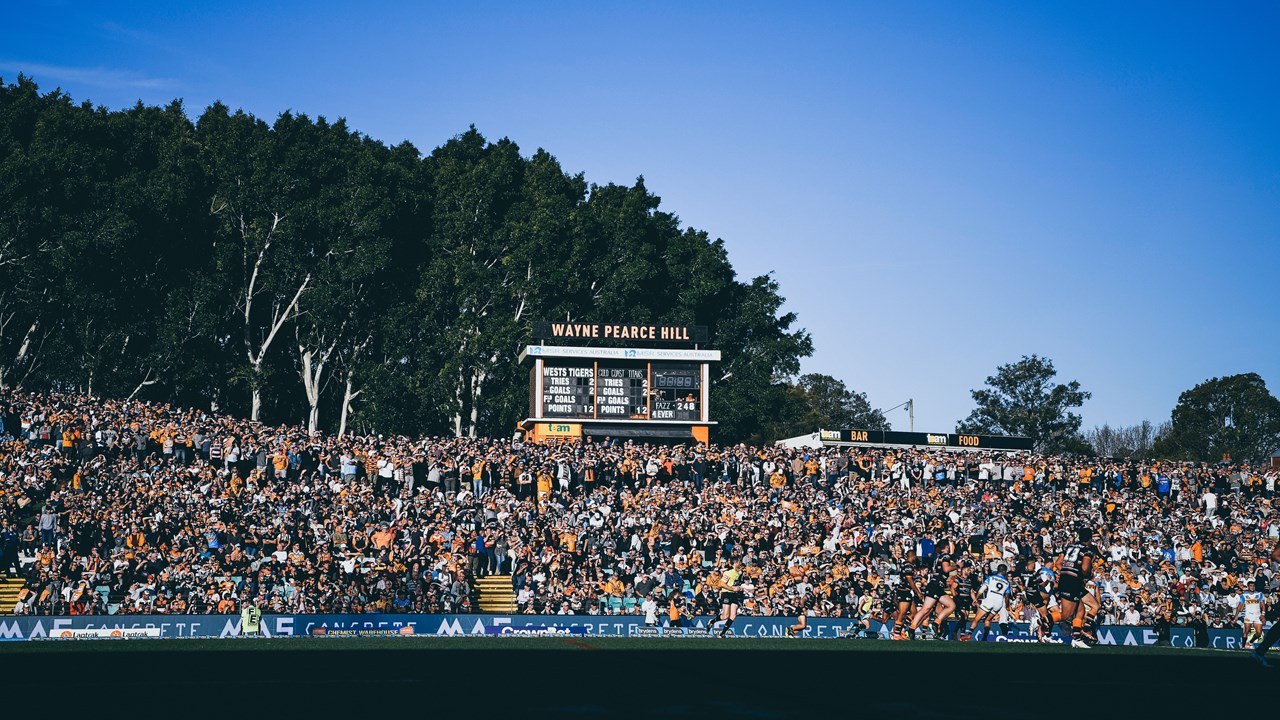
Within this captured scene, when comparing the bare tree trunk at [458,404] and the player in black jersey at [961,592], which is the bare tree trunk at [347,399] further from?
the player in black jersey at [961,592]

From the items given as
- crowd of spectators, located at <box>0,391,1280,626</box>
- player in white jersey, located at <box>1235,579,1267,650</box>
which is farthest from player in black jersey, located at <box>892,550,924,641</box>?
player in white jersey, located at <box>1235,579,1267,650</box>

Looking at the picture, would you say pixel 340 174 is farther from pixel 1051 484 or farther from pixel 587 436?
pixel 1051 484

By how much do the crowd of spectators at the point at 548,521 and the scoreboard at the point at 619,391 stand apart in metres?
2.20

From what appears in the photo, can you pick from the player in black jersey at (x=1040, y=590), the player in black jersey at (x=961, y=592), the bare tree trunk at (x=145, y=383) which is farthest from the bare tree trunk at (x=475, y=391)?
the player in black jersey at (x=961, y=592)

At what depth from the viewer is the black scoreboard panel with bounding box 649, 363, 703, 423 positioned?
49.9 meters

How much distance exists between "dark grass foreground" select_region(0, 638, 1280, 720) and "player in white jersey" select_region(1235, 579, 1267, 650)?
14.3m

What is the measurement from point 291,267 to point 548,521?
102ft

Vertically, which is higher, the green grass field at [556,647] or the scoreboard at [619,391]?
the scoreboard at [619,391]

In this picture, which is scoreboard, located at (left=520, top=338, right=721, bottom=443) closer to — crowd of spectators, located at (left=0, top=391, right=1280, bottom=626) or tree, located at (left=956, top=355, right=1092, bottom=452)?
crowd of spectators, located at (left=0, top=391, right=1280, bottom=626)

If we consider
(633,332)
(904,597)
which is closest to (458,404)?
(633,332)

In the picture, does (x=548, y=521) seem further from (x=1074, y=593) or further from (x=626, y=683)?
(x=626, y=683)

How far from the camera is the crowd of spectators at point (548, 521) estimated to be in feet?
106

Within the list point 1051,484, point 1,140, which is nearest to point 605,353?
point 1051,484

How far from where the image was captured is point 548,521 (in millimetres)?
38344
